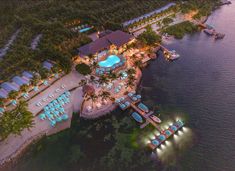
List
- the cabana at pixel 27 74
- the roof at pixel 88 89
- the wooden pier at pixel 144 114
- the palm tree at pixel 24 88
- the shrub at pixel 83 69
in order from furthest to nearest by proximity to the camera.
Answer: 1. the shrub at pixel 83 69
2. the cabana at pixel 27 74
3. the palm tree at pixel 24 88
4. the roof at pixel 88 89
5. the wooden pier at pixel 144 114

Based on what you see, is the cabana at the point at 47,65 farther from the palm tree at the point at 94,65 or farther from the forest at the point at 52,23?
the palm tree at the point at 94,65

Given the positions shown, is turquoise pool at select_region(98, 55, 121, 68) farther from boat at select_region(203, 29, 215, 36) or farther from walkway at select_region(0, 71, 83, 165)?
boat at select_region(203, 29, 215, 36)

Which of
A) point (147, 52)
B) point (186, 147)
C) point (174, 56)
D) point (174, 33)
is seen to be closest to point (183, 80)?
point (174, 56)

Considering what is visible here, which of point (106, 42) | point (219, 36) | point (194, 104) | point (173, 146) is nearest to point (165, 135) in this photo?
point (173, 146)

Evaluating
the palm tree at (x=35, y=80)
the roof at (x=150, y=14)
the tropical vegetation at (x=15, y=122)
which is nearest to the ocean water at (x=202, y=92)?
the roof at (x=150, y=14)

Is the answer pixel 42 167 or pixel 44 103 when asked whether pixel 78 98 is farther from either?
pixel 42 167

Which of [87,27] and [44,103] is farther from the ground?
[87,27]

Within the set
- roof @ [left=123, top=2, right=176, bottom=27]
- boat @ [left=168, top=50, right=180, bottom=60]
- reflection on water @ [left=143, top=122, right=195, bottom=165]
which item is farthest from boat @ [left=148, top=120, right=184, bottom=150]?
roof @ [left=123, top=2, right=176, bottom=27]
